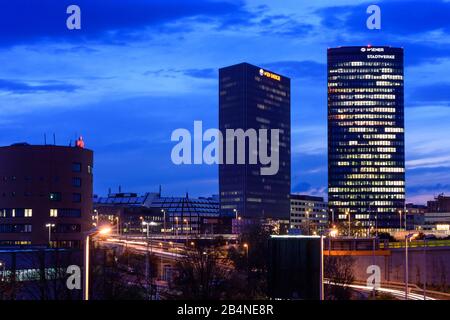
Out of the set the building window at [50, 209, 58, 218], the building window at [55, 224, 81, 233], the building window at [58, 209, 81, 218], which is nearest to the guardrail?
the building window at [55, 224, 81, 233]

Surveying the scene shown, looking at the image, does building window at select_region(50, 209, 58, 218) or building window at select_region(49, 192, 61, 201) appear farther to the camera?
building window at select_region(49, 192, 61, 201)

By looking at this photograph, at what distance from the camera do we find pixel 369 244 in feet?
297

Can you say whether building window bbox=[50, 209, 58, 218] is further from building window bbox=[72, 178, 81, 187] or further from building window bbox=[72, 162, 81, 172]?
building window bbox=[72, 162, 81, 172]

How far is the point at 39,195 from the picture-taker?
345 ft

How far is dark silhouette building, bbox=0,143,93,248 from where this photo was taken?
10356cm

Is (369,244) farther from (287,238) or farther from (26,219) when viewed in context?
(287,238)

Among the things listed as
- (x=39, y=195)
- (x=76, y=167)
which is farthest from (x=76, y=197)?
(x=39, y=195)

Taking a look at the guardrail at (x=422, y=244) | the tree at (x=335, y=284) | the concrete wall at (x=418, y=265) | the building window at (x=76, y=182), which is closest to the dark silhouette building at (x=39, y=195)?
the building window at (x=76, y=182)

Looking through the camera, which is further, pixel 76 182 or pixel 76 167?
pixel 76 167

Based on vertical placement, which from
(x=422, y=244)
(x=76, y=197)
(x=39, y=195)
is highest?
(x=39, y=195)

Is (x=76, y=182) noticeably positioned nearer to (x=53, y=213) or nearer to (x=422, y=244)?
(x=53, y=213)

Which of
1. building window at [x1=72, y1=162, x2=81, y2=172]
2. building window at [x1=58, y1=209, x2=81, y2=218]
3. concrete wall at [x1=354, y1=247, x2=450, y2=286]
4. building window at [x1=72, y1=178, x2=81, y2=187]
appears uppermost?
building window at [x1=72, y1=162, x2=81, y2=172]
